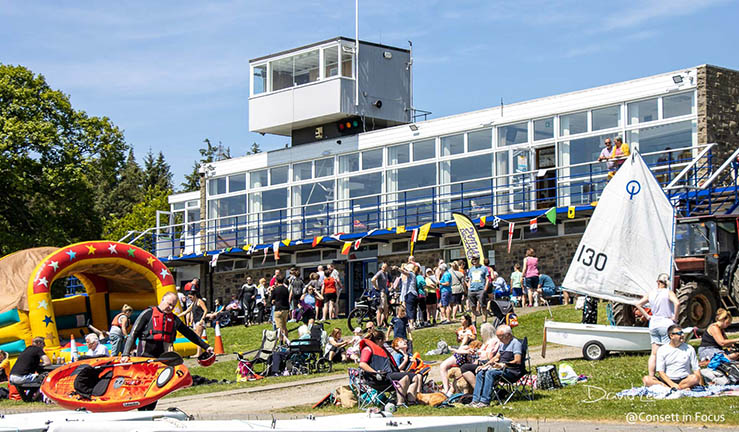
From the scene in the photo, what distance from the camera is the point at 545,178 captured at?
30.0 meters

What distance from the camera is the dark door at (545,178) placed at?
29.6 metres

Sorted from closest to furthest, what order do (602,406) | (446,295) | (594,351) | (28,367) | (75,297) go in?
(602,406) < (594,351) < (28,367) < (446,295) < (75,297)

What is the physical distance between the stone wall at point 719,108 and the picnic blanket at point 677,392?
14254 millimetres

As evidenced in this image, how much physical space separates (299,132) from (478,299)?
1598 cm

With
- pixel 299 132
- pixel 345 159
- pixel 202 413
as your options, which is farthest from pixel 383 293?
pixel 299 132

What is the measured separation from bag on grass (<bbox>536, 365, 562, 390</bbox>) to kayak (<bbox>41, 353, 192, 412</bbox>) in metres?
4.82

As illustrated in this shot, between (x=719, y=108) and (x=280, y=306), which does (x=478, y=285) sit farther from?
(x=719, y=108)

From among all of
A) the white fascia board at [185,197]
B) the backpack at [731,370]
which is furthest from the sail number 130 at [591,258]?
the white fascia board at [185,197]

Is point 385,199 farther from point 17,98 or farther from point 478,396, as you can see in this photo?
point 478,396

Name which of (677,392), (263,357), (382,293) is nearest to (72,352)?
(263,357)

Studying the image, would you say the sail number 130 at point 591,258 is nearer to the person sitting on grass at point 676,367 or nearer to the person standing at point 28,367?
the person sitting on grass at point 676,367

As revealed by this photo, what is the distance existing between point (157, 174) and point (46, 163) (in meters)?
37.8

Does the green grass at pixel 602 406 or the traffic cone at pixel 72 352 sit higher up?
the green grass at pixel 602 406

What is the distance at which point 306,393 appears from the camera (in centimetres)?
1659
